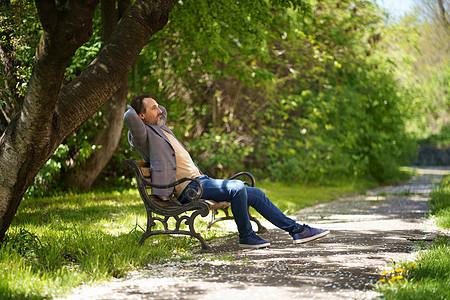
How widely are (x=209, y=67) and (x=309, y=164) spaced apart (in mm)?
4702

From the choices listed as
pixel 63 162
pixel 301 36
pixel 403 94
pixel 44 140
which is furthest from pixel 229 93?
pixel 44 140

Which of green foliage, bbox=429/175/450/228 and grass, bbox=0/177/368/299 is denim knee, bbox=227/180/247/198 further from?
green foliage, bbox=429/175/450/228

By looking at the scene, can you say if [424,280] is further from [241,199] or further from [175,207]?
[175,207]

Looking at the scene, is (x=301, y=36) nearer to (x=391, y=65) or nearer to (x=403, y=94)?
(x=391, y=65)

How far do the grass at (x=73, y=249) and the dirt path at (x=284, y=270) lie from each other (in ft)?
0.66

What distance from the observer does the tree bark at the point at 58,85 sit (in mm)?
4617

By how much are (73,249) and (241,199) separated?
5.74 feet

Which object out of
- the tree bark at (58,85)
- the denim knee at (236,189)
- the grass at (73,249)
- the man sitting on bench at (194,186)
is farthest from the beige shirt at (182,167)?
the tree bark at (58,85)

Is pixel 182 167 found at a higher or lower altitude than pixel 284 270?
higher

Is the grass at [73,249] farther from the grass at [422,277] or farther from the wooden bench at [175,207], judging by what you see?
the grass at [422,277]

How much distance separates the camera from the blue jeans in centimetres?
545

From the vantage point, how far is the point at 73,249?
5000mm

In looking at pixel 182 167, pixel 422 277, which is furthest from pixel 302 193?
pixel 422 277

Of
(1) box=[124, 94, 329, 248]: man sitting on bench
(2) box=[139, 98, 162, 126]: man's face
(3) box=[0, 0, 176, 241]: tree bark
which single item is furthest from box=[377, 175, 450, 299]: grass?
(3) box=[0, 0, 176, 241]: tree bark
